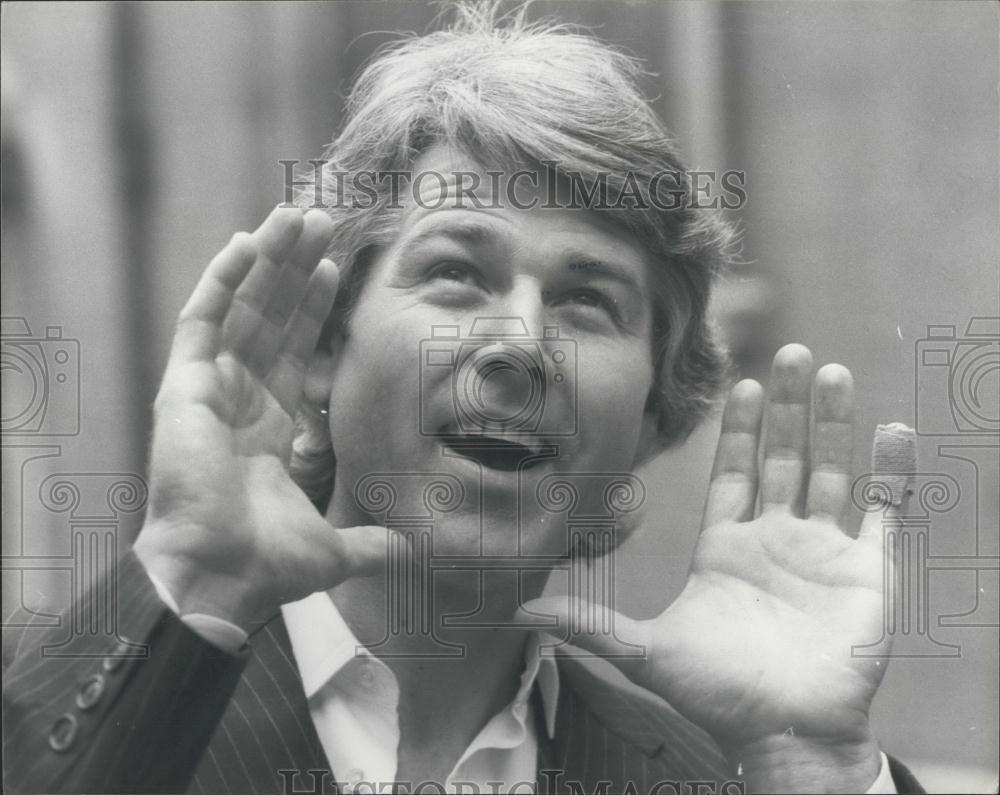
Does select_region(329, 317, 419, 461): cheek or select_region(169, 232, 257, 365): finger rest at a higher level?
select_region(169, 232, 257, 365): finger

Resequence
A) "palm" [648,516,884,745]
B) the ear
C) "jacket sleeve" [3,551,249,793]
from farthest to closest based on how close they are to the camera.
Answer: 1. the ear
2. "palm" [648,516,884,745]
3. "jacket sleeve" [3,551,249,793]

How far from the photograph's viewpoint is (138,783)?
6.55 feet

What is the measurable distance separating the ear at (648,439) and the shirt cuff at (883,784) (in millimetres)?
636

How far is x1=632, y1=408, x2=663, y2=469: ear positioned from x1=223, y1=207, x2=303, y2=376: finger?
0.63 meters

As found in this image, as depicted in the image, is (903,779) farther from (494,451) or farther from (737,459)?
(494,451)

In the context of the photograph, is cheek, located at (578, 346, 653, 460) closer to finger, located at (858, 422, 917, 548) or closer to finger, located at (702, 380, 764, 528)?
finger, located at (702, 380, 764, 528)

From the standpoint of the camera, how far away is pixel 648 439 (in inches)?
85.5

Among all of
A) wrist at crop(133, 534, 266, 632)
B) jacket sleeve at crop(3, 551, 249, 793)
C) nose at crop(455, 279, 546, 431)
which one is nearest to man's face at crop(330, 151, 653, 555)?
nose at crop(455, 279, 546, 431)

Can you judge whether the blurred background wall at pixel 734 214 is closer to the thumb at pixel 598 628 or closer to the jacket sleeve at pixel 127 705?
the jacket sleeve at pixel 127 705

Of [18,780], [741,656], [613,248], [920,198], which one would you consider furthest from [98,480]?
[920,198]

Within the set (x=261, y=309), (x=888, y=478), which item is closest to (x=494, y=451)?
(x=261, y=309)

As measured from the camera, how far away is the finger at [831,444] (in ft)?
7.02

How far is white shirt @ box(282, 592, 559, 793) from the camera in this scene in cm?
208

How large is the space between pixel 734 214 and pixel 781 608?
0.69 metres
